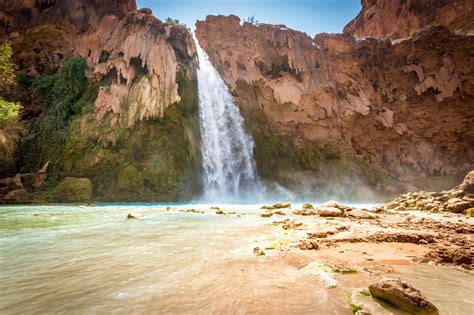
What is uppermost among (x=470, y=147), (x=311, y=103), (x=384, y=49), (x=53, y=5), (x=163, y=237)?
(x=53, y=5)

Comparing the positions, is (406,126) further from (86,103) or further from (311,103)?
(86,103)

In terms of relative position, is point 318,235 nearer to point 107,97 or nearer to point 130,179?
point 130,179

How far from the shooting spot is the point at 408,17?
35000 millimetres

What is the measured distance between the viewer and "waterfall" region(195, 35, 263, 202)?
71.4 feet

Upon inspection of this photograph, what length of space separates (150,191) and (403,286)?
66.4ft

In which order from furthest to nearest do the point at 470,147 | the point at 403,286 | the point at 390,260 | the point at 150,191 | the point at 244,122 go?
the point at 470,147
the point at 244,122
the point at 150,191
the point at 390,260
the point at 403,286

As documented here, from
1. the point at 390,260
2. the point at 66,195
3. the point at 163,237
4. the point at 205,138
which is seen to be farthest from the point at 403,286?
the point at 205,138

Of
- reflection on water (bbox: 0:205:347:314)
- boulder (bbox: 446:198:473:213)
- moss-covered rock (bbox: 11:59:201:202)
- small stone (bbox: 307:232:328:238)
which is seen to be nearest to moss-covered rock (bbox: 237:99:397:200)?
moss-covered rock (bbox: 11:59:201:202)

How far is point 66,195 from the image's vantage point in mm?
17359

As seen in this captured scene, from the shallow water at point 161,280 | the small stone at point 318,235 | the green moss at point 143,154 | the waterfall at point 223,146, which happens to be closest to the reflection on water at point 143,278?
the shallow water at point 161,280

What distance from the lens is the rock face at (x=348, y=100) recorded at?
24469 mm

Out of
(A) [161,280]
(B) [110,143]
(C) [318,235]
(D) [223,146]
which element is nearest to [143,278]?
(A) [161,280]

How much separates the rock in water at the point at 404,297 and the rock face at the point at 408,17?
100 ft

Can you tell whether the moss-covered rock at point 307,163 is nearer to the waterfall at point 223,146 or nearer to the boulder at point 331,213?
the waterfall at point 223,146
